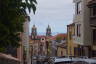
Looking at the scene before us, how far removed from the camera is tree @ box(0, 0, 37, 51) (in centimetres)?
1036

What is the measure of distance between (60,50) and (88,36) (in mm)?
33598

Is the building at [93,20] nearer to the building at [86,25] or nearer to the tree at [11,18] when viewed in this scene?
the building at [86,25]

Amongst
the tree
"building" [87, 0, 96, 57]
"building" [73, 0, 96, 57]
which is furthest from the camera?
"building" [73, 0, 96, 57]

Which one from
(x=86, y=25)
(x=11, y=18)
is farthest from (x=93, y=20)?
(x=11, y=18)

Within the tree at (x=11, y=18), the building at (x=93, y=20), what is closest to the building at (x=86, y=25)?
the building at (x=93, y=20)

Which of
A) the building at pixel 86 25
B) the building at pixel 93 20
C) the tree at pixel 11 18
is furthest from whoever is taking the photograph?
the building at pixel 86 25

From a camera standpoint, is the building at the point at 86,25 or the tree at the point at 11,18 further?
the building at the point at 86,25

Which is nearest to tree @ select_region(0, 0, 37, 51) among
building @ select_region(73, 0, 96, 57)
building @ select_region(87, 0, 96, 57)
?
building @ select_region(87, 0, 96, 57)

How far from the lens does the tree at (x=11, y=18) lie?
34.0ft

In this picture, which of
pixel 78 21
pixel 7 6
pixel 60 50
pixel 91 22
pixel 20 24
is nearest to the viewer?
pixel 7 6

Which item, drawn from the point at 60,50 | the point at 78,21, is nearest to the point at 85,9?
the point at 78,21

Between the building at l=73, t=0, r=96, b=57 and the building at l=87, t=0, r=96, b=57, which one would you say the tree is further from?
the building at l=73, t=0, r=96, b=57

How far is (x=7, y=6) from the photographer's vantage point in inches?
405

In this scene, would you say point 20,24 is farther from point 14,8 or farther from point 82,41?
point 82,41
